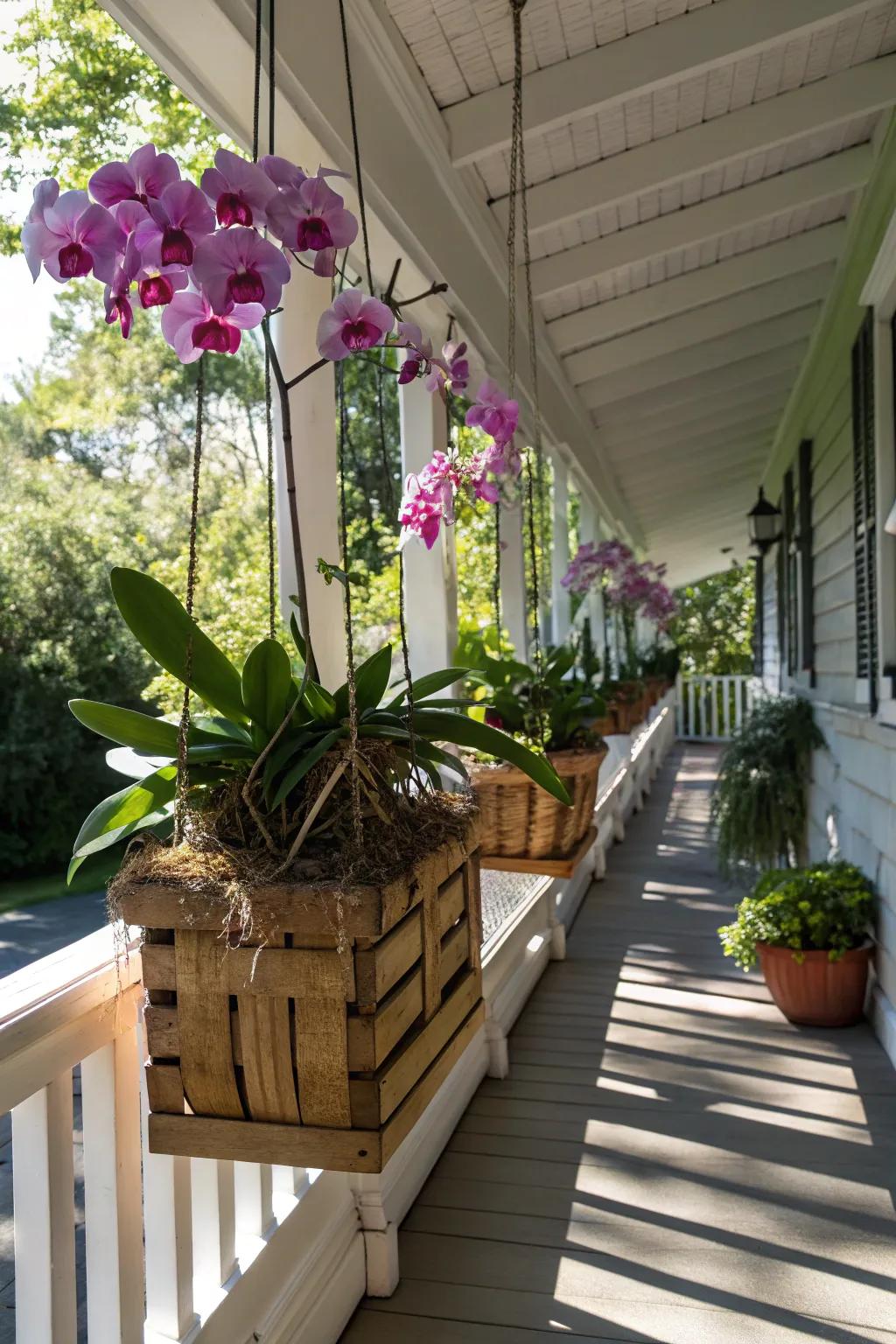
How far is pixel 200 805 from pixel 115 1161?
471 millimetres

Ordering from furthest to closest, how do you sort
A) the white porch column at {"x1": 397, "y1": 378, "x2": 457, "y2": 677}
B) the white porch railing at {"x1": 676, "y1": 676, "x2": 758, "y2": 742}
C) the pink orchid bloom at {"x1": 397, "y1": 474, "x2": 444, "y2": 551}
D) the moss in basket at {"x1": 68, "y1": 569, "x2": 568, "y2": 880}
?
the white porch railing at {"x1": 676, "y1": 676, "x2": 758, "y2": 742}, the white porch column at {"x1": 397, "y1": 378, "x2": 457, "y2": 677}, the pink orchid bloom at {"x1": 397, "y1": 474, "x2": 444, "y2": 551}, the moss in basket at {"x1": 68, "y1": 569, "x2": 568, "y2": 880}

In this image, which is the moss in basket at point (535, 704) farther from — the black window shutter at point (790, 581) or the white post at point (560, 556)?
the black window shutter at point (790, 581)

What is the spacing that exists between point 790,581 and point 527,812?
5.07m

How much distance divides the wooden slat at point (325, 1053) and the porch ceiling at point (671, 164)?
1.94 metres

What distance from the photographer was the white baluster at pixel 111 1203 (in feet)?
4.26

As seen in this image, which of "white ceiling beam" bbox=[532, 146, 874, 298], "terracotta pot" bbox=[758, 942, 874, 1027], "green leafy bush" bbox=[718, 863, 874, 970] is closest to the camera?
"terracotta pot" bbox=[758, 942, 874, 1027]

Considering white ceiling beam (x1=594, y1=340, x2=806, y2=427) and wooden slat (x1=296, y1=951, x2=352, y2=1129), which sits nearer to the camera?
wooden slat (x1=296, y1=951, x2=352, y2=1129)

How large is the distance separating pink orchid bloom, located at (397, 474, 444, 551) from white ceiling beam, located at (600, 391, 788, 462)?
514 cm

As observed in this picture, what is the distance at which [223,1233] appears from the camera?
5.13 feet

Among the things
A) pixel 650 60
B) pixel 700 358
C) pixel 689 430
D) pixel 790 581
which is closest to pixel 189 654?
pixel 650 60

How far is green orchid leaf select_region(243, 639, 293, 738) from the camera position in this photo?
47.1 inches

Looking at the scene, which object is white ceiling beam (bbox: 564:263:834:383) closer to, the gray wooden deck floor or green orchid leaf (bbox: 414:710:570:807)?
the gray wooden deck floor

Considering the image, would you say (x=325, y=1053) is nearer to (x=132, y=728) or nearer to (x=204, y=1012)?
(x=204, y=1012)

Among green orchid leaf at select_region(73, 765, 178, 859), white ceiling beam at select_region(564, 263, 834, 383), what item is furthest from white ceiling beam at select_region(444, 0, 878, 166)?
white ceiling beam at select_region(564, 263, 834, 383)
